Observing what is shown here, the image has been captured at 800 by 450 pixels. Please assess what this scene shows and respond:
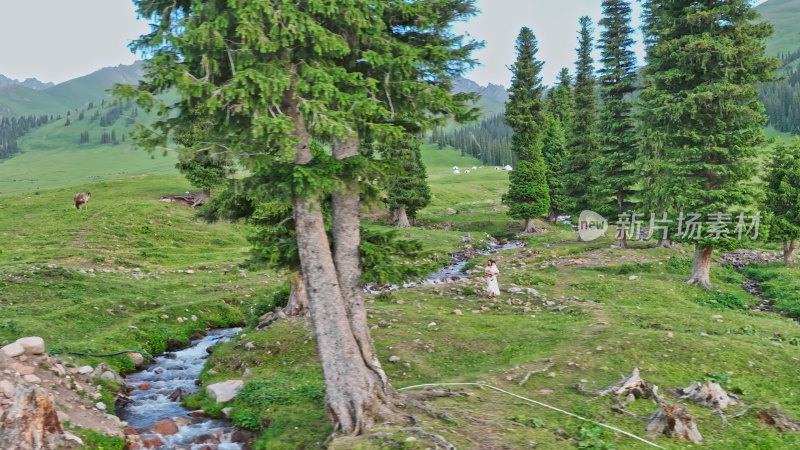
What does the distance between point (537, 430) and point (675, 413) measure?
3.07 metres

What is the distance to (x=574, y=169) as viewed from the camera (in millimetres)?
47844

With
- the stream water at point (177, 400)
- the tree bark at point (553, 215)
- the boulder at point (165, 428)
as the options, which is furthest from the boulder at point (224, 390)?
the tree bark at point (553, 215)

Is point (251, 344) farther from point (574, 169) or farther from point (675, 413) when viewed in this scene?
point (574, 169)

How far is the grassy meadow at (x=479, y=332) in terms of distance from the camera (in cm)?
1184

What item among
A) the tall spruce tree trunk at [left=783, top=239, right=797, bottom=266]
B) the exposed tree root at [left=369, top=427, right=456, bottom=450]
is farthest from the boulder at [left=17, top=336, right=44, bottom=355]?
the tall spruce tree trunk at [left=783, top=239, right=797, bottom=266]

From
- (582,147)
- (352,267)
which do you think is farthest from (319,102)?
(582,147)

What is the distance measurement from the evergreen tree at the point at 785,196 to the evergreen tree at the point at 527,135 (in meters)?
20.1

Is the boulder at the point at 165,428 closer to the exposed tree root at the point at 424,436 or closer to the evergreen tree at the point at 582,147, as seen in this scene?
the exposed tree root at the point at 424,436

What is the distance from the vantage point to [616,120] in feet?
135

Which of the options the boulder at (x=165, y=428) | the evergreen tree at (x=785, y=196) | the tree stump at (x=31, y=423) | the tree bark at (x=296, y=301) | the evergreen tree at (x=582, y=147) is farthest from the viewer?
the evergreen tree at (x=582, y=147)

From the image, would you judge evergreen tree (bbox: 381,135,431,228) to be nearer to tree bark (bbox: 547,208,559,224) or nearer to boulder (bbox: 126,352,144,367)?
tree bark (bbox: 547,208,559,224)

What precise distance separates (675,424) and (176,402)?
13.5 meters

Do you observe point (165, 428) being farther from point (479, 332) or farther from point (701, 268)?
point (701, 268)

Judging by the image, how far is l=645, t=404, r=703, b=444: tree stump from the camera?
1102cm
